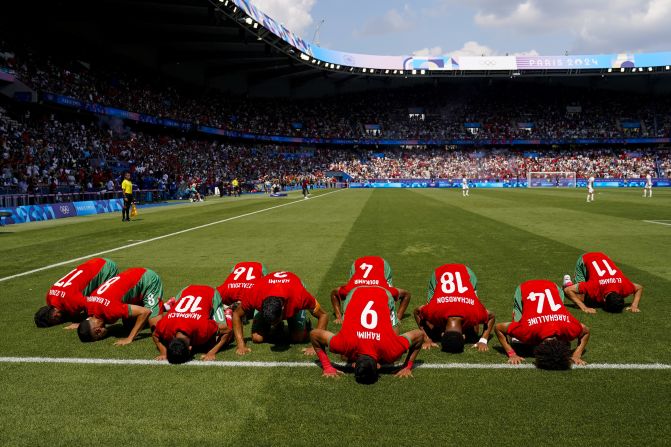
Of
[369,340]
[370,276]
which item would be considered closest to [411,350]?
[369,340]

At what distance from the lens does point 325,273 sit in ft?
33.5

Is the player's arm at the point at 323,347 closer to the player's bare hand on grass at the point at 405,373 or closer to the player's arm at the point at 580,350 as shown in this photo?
the player's bare hand on grass at the point at 405,373

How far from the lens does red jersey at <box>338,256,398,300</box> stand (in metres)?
6.50

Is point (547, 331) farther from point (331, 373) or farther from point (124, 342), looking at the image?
point (124, 342)

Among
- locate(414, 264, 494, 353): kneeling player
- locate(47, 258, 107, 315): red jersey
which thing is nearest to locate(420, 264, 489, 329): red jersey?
locate(414, 264, 494, 353): kneeling player

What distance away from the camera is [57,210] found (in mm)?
26188

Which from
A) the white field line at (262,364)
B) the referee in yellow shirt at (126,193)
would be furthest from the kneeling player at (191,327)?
the referee in yellow shirt at (126,193)

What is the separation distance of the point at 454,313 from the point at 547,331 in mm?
972

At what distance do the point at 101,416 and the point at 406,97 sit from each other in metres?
85.7

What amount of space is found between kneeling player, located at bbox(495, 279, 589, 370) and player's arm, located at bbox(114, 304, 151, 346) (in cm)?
424

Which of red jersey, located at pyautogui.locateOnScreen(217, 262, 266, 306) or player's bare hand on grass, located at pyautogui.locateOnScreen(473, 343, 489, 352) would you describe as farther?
red jersey, located at pyautogui.locateOnScreen(217, 262, 266, 306)

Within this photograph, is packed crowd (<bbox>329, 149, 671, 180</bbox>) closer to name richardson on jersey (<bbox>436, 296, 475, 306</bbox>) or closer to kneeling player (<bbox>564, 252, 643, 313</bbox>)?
kneeling player (<bbox>564, 252, 643, 313</bbox>)

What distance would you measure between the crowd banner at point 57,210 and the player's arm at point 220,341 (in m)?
18.7

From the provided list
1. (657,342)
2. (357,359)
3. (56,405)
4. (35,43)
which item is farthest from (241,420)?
(35,43)
